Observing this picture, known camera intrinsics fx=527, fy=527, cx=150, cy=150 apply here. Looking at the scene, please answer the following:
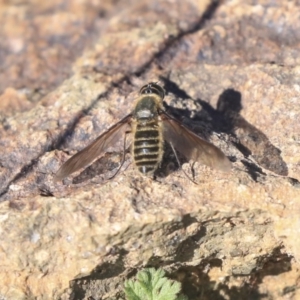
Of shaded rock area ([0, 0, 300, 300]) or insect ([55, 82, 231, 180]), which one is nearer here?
shaded rock area ([0, 0, 300, 300])

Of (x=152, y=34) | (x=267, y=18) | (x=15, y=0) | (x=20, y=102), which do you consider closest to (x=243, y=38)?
(x=267, y=18)

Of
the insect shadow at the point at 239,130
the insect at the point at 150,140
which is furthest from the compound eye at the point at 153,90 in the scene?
the insect shadow at the point at 239,130

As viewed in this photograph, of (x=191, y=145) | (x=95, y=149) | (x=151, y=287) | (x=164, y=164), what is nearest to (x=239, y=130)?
(x=191, y=145)

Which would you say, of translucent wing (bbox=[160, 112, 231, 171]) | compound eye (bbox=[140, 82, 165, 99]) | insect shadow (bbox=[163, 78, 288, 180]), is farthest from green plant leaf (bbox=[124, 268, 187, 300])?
compound eye (bbox=[140, 82, 165, 99])

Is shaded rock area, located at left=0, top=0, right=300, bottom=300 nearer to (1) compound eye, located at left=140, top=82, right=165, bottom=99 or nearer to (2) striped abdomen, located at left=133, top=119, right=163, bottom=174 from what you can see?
(2) striped abdomen, located at left=133, top=119, right=163, bottom=174

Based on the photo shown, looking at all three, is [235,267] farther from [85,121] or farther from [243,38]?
[243,38]

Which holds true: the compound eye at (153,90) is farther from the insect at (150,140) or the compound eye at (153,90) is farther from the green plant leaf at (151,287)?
the green plant leaf at (151,287)
